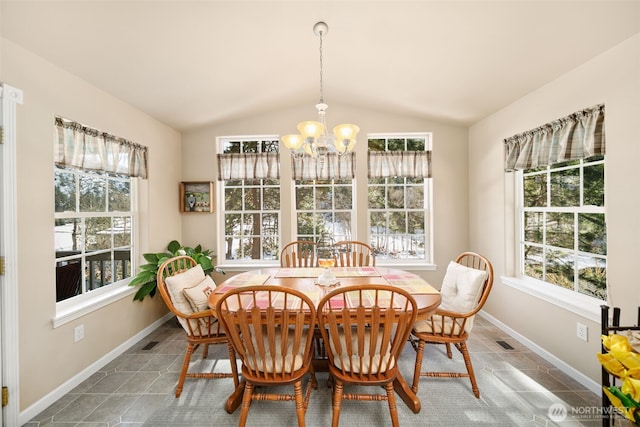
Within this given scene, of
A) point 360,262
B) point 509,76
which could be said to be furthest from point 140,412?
point 509,76

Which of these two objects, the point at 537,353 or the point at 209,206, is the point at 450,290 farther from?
the point at 209,206

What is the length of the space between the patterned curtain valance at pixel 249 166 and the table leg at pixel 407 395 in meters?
2.66

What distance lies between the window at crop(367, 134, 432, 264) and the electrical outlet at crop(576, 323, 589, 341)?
1650mm

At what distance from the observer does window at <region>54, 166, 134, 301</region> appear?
6.94 ft

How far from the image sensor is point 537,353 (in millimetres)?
2428

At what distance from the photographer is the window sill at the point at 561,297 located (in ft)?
6.55

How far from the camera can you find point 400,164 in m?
3.51

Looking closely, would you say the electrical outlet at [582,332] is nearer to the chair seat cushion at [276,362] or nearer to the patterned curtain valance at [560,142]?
the patterned curtain valance at [560,142]

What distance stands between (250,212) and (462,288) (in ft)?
9.01

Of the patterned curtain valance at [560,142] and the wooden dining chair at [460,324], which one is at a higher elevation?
the patterned curtain valance at [560,142]

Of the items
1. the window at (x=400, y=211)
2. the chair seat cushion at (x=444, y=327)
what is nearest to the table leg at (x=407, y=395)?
the chair seat cushion at (x=444, y=327)

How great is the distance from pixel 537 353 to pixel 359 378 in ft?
6.78

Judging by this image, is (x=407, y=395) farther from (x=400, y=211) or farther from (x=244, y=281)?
(x=400, y=211)

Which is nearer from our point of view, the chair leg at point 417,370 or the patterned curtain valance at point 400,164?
the chair leg at point 417,370
